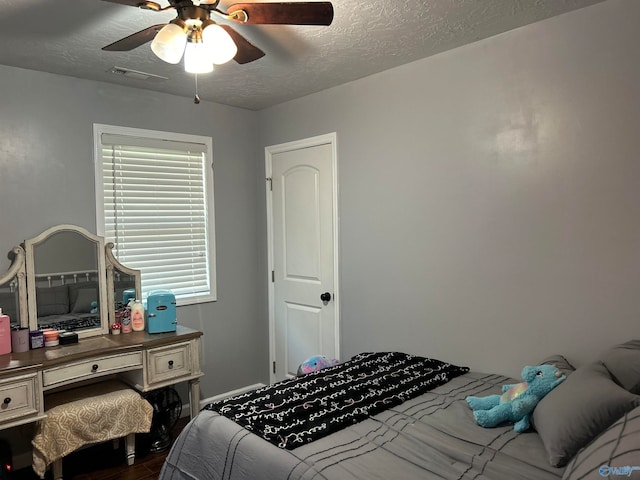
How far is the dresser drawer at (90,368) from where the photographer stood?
2.56 m

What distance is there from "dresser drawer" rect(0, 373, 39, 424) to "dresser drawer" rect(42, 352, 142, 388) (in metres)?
0.07

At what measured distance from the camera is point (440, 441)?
1.80 metres

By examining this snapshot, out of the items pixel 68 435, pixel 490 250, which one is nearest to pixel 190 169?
pixel 68 435

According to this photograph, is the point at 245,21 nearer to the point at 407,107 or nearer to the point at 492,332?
the point at 407,107

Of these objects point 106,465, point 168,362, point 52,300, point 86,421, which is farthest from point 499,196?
point 106,465

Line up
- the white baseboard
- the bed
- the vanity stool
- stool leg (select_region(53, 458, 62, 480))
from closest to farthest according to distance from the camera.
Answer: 1. the bed
2. the vanity stool
3. stool leg (select_region(53, 458, 62, 480))
4. the white baseboard

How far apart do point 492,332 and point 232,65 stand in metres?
2.23

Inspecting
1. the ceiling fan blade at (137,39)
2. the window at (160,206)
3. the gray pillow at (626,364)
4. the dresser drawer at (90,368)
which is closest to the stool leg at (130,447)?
the dresser drawer at (90,368)

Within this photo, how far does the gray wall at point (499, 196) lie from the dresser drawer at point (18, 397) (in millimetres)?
1988

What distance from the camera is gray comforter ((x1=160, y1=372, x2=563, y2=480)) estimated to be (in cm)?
162

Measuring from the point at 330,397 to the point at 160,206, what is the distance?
6.88 ft

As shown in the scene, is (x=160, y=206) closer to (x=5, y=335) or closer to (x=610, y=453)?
(x=5, y=335)

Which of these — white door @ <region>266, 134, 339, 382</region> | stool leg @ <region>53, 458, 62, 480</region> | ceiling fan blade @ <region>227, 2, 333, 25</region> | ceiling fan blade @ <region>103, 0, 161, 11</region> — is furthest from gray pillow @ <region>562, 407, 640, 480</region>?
stool leg @ <region>53, 458, 62, 480</region>

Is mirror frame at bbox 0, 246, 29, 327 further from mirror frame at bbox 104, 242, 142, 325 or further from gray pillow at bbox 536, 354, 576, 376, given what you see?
gray pillow at bbox 536, 354, 576, 376
